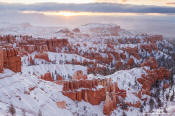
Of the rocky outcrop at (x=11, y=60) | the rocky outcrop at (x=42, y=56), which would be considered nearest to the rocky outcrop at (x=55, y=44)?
the rocky outcrop at (x=42, y=56)

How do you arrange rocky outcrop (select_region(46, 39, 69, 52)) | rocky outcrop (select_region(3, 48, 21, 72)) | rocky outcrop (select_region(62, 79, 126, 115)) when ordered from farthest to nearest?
1. rocky outcrop (select_region(46, 39, 69, 52))
2. rocky outcrop (select_region(3, 48, 21, 72))
3. rocky outcrop (select_region(62, 79, 126, 115))

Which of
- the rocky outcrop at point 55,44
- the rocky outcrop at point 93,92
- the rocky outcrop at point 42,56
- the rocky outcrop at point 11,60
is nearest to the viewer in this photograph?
the rocky outcrop at point 93,92

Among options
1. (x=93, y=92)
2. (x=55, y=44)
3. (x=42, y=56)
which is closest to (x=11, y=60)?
(x=93, y=92)

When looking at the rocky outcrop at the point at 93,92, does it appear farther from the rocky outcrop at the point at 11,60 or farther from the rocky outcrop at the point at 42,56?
the rocky outcrop at the point at 42,56

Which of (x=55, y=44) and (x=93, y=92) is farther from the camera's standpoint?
(x=55, y=44)

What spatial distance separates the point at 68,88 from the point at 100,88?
469cm

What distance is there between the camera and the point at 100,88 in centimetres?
3166

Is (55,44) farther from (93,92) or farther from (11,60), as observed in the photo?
(93,92)

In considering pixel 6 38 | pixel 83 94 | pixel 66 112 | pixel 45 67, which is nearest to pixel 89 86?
pixel 83 94

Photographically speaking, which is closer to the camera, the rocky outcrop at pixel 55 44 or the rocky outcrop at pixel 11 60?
the rocky outcrop at pixel 11 60

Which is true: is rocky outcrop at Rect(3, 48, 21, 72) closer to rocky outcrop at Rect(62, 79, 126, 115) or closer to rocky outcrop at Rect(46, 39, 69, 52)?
rocky outcrop at Rect(62, 79, 126, 115)

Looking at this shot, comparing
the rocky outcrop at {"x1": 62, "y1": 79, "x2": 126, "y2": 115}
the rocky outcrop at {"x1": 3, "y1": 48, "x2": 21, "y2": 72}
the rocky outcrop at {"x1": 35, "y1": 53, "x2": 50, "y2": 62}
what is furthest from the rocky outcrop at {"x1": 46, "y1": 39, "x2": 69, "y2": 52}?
the rocky outcrop at {"x1": 62, "y1": 79, "x2": 126, "y2": 115}

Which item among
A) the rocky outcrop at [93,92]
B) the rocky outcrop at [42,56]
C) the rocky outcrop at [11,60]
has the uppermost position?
the rocky outcrop at [11,60]

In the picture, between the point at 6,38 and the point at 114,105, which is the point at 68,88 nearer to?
the point at 114,105
